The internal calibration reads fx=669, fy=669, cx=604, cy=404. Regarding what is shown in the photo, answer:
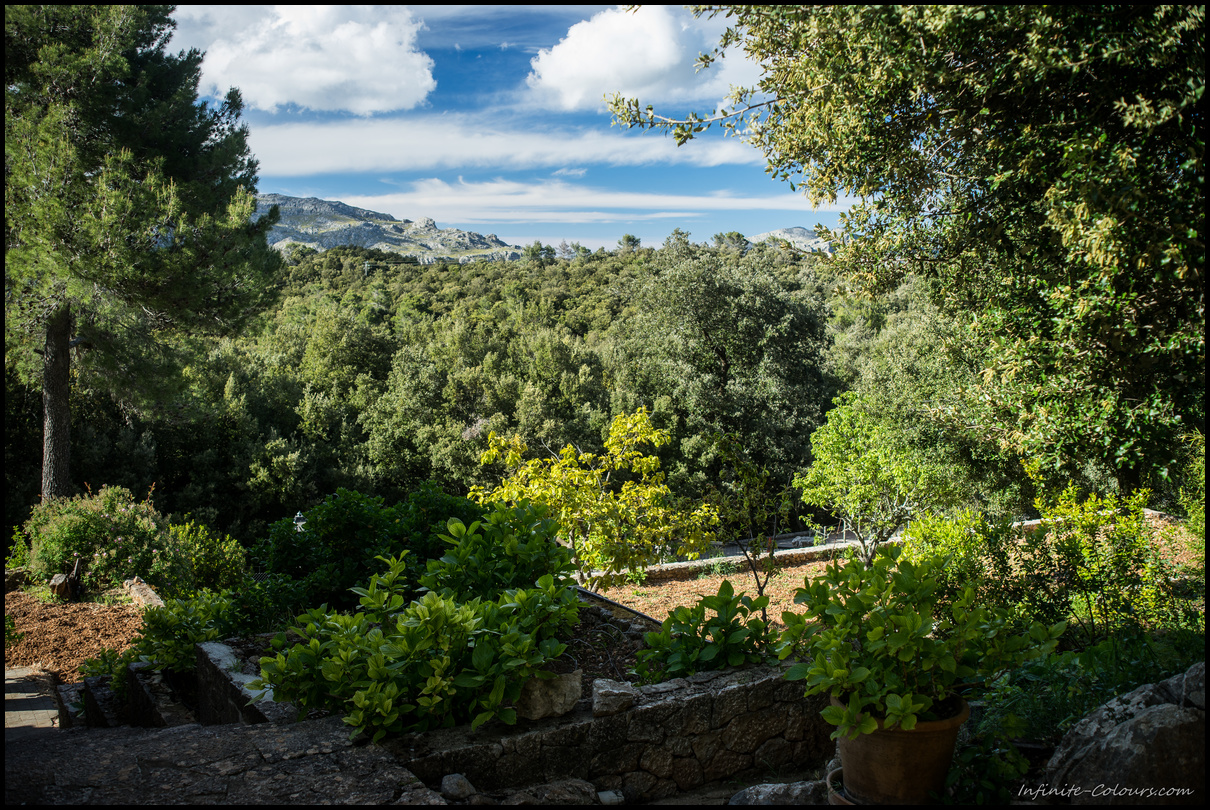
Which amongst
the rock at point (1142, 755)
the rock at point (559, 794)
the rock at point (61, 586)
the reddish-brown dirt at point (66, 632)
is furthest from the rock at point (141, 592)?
the rock at point (1142, 755)

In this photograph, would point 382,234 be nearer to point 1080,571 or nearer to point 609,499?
point 609,499

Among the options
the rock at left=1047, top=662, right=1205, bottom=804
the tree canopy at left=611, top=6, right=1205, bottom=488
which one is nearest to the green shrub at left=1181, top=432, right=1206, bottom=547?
the tree canopy at left=611, top=6, right=1205, bottom=488

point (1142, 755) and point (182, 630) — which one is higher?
point (1142, 755)

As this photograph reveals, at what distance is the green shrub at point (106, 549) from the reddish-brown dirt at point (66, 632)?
1.63 feet

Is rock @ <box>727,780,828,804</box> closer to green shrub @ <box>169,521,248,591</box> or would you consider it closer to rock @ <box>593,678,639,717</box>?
rock @ <box>593,678,639,717</box>

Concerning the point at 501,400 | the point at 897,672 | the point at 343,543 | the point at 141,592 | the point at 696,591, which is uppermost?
the point at 501,400

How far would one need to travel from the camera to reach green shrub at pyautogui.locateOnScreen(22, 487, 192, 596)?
8.12 metres

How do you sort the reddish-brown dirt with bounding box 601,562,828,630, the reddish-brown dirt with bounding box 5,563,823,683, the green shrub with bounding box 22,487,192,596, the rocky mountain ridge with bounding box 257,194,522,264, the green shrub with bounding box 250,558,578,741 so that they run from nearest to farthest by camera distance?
the green shrub with bounding box 250,558,578,741 < the reddish-brown dirt with bounding box 5,563,823,683 < the green shrub with bounding box 22,487,192,596 < the reddish-brown dirt with bounding box 601,562,828,630 < the rocky mountain ridge with bounding box 257,194,522,264

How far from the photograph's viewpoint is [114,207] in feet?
27.6

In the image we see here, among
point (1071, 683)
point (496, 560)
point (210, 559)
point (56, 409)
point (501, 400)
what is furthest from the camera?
point (501, 400)

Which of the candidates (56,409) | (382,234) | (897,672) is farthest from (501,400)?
(382,234)

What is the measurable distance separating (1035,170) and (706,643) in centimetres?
307

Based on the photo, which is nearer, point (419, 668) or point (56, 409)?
point (419, 668)

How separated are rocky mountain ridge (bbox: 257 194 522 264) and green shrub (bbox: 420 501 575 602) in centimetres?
5099
